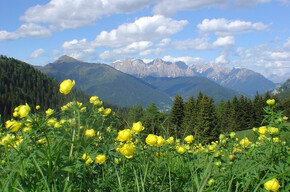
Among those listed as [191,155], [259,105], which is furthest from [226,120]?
[191,155]

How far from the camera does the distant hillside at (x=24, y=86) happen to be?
276 ft

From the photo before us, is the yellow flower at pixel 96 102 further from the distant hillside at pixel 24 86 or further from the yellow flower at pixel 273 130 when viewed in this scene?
the distant hillside at pixel 24 86

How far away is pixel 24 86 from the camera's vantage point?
93688 millimetres

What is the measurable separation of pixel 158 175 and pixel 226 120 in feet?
138

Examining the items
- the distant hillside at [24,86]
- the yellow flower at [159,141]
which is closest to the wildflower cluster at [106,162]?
the yellow flower at [159,141]

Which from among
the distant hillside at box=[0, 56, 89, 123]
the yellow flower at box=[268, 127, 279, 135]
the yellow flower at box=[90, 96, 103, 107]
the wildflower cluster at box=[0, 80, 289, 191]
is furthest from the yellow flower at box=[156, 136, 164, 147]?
the distant hillside at box=[0, 56, 89, 123]

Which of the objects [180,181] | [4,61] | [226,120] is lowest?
[226,120]

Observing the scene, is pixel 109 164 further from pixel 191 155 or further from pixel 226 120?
pixel 226 120

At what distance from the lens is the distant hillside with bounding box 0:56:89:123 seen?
8427 centimetres

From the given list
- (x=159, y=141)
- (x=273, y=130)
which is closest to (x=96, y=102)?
(x=159, y=141)

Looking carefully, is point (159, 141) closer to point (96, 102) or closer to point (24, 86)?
point (96, 102)

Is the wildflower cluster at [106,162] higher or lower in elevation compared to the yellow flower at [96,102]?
lower

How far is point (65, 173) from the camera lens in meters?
1.30

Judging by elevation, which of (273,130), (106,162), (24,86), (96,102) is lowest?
(106,162)
